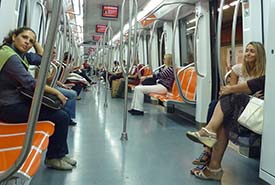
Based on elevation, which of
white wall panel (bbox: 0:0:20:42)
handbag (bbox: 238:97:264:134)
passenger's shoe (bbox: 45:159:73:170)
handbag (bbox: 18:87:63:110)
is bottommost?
passenger's shoe (bbox: 45:159:73:170)

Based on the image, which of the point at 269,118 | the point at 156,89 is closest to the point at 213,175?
the point at 269,118

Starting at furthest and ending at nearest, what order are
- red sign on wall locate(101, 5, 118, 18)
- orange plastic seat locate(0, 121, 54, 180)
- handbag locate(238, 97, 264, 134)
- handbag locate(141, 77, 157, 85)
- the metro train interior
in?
red sign on wall locate(101, 5, 118, 18) → handbag locate(141, 77, 157, 85) → handbag locate(238, 97, 264, 134) → the metro train interior → orange plastic seat locate(0, 121, 54, 180)

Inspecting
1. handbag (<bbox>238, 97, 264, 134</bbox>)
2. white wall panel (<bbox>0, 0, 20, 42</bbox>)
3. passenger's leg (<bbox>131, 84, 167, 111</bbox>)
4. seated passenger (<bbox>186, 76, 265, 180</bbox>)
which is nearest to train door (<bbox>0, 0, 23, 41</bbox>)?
white wall panel (<bbox>0, 0, 20, 42</bbox>)

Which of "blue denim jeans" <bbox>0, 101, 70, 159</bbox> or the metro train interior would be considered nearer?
the metro train interior

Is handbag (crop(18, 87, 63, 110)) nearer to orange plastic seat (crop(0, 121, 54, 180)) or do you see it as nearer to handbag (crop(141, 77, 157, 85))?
orange plastic seat (crop(0, 121, 54, 180))

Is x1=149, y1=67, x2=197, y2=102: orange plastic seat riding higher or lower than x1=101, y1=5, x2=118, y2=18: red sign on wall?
lower

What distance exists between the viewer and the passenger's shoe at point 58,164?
2865mm

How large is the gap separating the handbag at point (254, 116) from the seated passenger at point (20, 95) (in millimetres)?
1270

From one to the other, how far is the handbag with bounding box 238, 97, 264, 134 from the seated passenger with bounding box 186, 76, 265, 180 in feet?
0.61

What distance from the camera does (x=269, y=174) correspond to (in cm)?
225

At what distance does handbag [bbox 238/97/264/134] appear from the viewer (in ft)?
7.91

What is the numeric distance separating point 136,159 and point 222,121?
96 cm

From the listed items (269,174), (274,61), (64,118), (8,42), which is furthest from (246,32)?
(8,42)

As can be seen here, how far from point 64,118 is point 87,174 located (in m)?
0.49
